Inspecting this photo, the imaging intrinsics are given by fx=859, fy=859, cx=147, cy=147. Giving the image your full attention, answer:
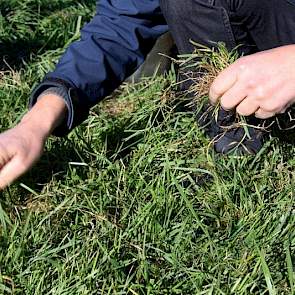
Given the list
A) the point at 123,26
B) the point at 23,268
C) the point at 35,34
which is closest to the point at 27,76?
the point at 35,34

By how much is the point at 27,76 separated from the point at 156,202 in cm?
97

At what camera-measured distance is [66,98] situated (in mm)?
1947

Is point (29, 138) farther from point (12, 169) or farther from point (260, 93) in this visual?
point (260, 93)

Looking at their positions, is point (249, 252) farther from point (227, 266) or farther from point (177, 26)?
point (177, 26)

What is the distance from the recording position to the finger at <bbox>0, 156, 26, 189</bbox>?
5.81 ft

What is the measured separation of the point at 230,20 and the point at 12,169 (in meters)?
0.70

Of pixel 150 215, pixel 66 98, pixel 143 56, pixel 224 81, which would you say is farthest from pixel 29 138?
pixel 143 56

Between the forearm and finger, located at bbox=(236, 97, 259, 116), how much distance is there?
16.2 inches

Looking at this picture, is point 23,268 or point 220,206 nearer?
point 23,268

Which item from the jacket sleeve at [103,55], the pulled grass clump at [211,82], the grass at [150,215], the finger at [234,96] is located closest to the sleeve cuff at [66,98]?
the jacket sleeve at [103,55]

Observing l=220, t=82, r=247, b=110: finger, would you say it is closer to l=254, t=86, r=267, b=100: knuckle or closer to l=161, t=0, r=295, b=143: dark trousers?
l=254, t=86, r=267, b=100: knuckle

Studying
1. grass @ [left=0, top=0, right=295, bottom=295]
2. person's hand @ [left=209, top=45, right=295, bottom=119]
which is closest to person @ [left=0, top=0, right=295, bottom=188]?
person's hand @ [left=209, top=45, right=295, bottom=119]

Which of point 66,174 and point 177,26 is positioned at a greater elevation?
point 177,26

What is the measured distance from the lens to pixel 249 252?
1800 millimetres
